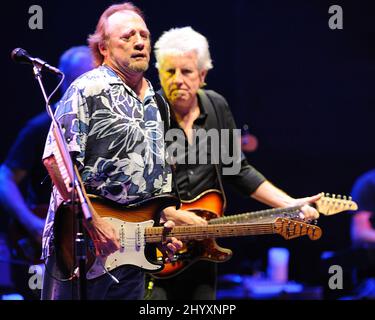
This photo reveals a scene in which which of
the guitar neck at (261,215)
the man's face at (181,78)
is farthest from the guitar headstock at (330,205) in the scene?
the man's face at (181,78)

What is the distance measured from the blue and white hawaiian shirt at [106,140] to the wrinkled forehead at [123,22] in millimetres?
269

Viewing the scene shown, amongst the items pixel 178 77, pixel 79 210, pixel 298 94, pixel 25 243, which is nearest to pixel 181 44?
pixel 178 77

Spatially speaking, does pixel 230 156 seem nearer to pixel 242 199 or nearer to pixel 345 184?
pixel 242 199

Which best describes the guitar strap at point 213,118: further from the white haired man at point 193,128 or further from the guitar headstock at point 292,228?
the guitar headstock at point 292,228

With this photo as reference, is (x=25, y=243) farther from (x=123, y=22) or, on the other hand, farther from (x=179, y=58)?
(x=123, y=22)

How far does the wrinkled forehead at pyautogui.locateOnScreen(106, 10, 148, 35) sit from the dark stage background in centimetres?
254

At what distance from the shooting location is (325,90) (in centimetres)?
693

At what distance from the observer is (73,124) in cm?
346

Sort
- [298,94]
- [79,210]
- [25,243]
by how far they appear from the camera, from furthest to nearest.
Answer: [298,94] → [25,243] → [79,210]

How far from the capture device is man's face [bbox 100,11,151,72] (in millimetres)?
3754

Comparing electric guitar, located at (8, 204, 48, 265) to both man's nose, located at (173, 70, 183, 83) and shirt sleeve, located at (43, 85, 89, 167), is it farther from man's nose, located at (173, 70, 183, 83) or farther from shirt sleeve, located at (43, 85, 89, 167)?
shirt sleeve, located at (43, 85, 89, 167)

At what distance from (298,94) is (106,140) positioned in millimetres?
3672

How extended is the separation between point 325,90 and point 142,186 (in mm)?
3679

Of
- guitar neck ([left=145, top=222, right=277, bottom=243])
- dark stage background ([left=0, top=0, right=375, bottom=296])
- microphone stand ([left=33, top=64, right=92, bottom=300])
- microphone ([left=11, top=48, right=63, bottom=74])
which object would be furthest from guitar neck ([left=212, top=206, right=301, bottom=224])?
dark stage background ([left=0, top=0, right=375, bottom=296])
